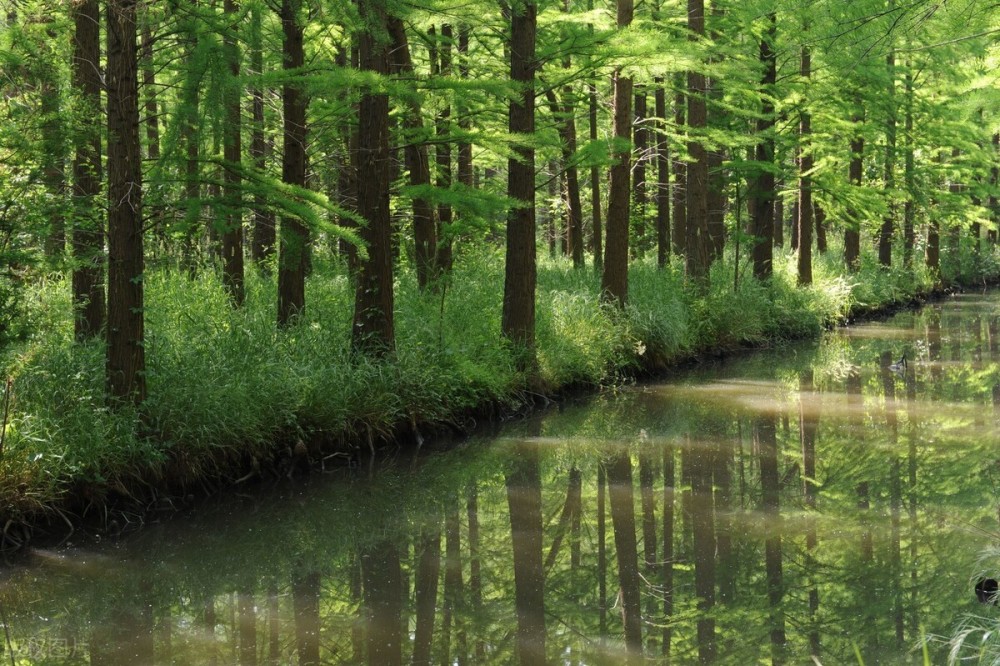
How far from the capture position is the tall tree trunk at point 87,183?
29.4 feet

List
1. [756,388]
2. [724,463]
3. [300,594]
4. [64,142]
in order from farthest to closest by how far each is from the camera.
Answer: [756,388]
[724,463]
[64,142]
[300,594]

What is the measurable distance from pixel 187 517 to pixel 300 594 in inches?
87.1

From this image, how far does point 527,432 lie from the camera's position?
1213 centimetres

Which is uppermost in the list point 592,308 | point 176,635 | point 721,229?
point 721,229

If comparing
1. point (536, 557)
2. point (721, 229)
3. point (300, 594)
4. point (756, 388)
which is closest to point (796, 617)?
point (536, 557)

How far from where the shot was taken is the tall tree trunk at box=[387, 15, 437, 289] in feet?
44.1

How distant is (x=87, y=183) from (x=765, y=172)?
43.9 ft

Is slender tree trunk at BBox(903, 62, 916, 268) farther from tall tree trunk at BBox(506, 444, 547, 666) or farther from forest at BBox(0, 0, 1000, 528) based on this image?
tall tree trunk at BBox(506, 444, 547, 666)

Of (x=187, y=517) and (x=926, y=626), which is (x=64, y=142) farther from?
(x=926, y=626)

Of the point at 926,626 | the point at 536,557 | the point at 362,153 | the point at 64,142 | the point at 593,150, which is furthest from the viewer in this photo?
the point at 593,150

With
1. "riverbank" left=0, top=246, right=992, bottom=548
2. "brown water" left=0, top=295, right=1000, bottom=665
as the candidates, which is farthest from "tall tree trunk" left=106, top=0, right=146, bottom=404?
→ "brown water" left=0, top=295, right=1000, bottom=665

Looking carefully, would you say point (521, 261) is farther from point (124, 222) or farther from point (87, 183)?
point (124, 222)

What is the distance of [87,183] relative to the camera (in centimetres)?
1091

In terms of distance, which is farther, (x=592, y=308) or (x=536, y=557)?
(x=592, y=308)
